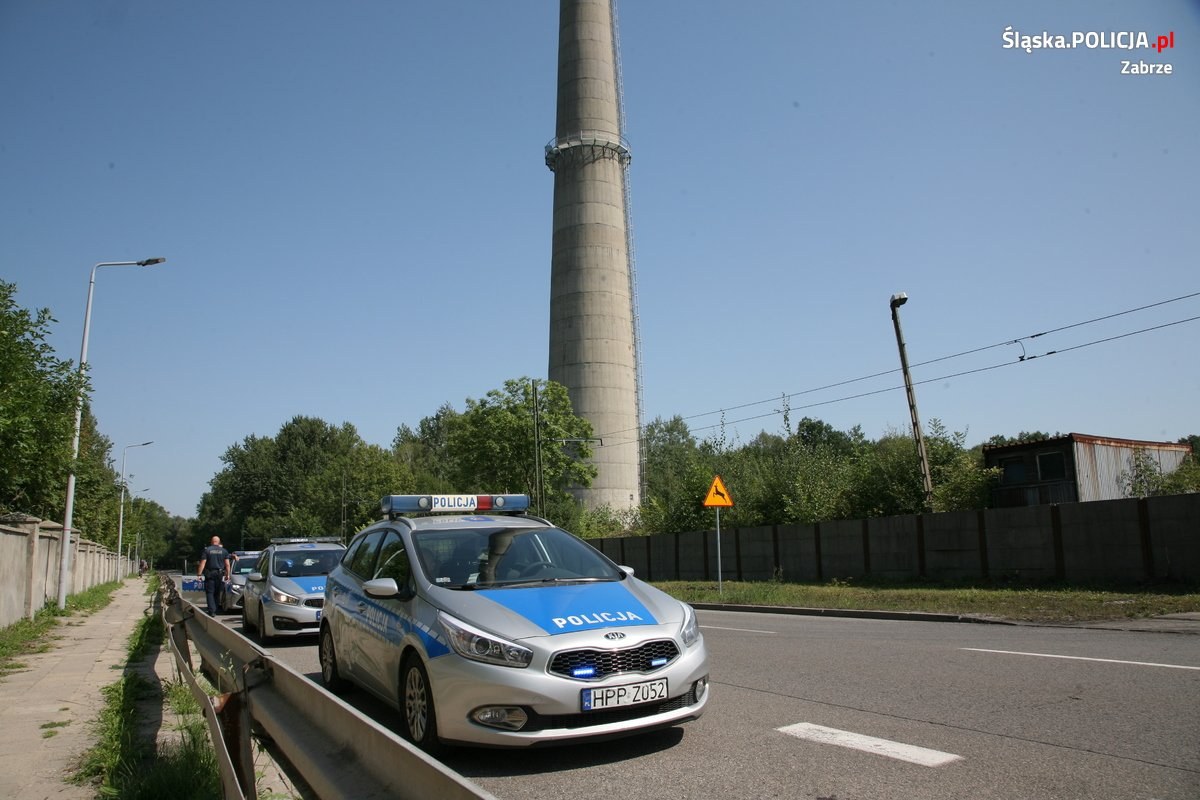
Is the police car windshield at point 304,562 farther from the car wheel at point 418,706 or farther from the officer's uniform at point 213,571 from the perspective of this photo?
the car wheel at point 418,706

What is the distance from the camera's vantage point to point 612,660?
5453 mm

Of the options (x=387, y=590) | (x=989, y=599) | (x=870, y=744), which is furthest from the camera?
(x=989, y=599)

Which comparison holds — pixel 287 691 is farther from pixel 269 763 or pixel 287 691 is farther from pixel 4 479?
pixel 4 479

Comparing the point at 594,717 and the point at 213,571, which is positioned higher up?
the point at 213,571

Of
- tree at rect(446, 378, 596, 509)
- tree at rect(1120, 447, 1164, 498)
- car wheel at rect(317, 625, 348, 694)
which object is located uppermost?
tree at rect(446, 378, 596, 509)

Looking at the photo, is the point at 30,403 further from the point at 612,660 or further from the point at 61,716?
the point at 612,660

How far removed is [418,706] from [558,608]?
115 cm

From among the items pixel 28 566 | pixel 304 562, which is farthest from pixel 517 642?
pixel 28 566

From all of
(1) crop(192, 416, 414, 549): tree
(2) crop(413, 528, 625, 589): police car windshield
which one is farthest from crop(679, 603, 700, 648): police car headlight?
(1) crop(192, 416, 414, 549): tree

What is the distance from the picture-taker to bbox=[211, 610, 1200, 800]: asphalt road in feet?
16.0

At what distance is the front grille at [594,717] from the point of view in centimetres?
531

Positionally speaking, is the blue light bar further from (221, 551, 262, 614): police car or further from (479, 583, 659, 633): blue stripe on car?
(221, 551, 262, 614): police car

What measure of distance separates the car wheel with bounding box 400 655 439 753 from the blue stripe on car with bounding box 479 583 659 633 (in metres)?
0.67

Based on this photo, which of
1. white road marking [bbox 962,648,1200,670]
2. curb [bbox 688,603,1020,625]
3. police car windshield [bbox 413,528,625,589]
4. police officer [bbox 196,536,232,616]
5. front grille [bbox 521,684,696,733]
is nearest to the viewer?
front grille [bbox 521,684,696,733]
